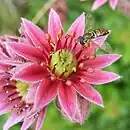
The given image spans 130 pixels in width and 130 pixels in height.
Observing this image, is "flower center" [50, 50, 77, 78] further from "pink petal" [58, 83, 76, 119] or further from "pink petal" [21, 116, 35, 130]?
"pink petal" [21, 116, 35, 130]

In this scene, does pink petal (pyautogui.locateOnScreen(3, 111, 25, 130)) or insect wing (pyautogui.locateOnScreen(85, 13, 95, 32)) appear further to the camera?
insect wing (pyautogui.locateOnScreen(85, 13, 95, 32))

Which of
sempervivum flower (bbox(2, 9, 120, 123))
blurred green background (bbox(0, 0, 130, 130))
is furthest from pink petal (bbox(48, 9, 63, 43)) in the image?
blurred green background (bbox(0, 0, 130, 130))

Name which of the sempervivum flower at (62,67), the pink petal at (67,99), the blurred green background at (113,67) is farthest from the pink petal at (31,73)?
the blurred green background at (113,67)

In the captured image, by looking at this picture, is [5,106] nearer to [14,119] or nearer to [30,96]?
[14,119]

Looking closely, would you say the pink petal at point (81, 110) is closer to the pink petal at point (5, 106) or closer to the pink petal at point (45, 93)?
the pink petal at point (45, 93)

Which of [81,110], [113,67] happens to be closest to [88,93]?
[81,110]
